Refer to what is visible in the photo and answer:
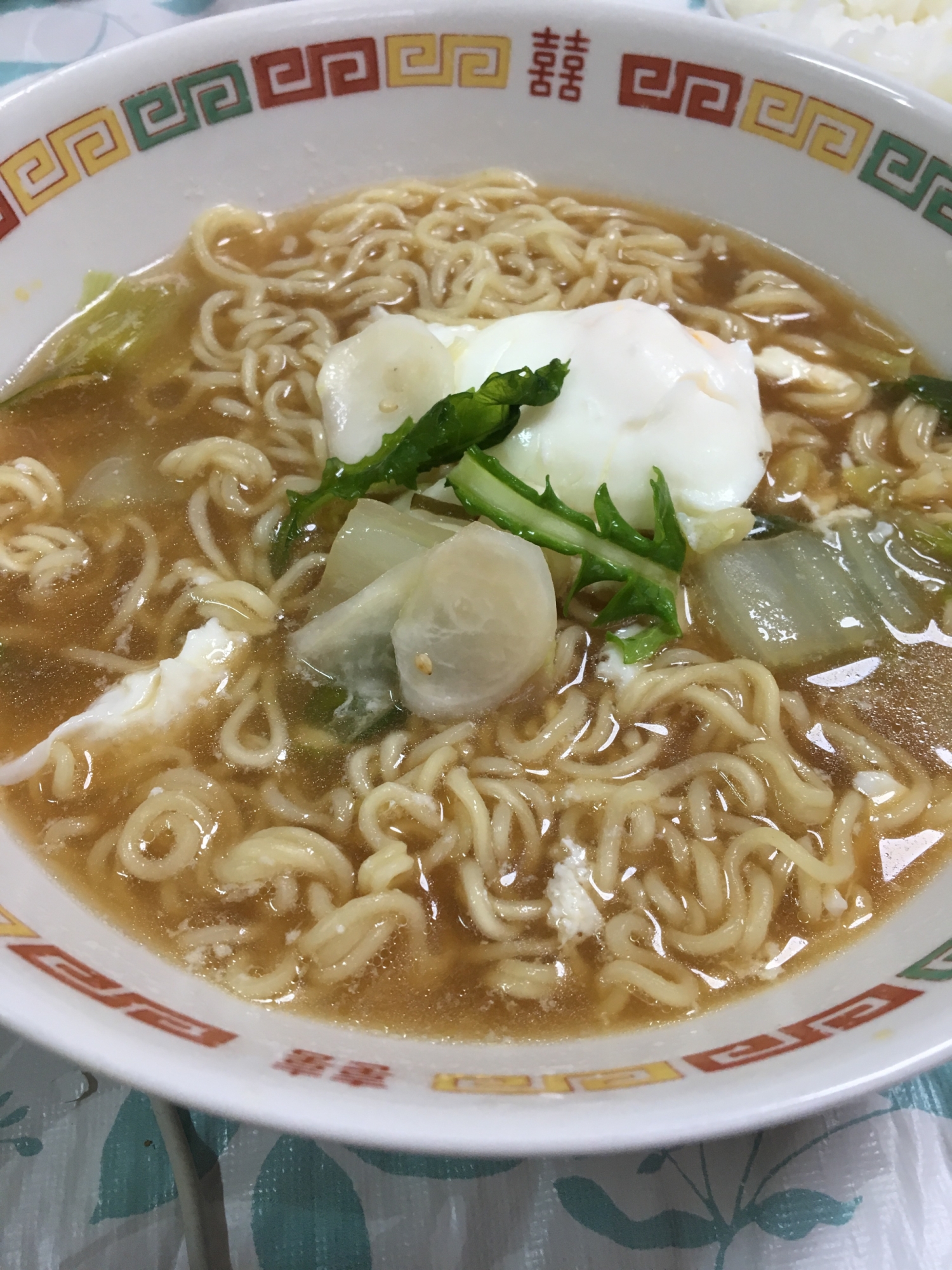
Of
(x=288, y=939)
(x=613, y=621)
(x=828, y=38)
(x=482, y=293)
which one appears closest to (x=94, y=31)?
(x=482, y=293)

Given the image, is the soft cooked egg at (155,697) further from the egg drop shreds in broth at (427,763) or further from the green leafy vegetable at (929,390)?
the green leafy vegetable at (929,390)

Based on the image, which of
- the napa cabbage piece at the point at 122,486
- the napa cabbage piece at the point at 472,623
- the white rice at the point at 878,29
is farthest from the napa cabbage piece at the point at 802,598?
the white rice at the point at 878,29

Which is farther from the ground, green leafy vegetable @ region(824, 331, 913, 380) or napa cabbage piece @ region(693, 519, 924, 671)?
green leafy vegetable @ region(824, 331, 913, 380)

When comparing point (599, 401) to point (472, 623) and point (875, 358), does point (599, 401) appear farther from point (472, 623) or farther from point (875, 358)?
point (875, 358)

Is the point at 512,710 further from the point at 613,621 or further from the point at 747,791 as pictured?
the point at 747,791

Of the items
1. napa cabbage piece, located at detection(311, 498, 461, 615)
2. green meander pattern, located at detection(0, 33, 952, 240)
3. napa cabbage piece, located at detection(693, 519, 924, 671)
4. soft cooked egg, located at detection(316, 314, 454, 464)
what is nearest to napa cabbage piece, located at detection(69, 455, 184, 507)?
soft cooked egg, located at detection(316, 314, 454, 464)

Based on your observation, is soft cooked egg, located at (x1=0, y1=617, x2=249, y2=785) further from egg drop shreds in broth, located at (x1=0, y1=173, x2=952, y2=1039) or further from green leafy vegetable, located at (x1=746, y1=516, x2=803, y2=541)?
green leafy vegetable, located at (x1=746, y1=516, x2=803, y2=541)
